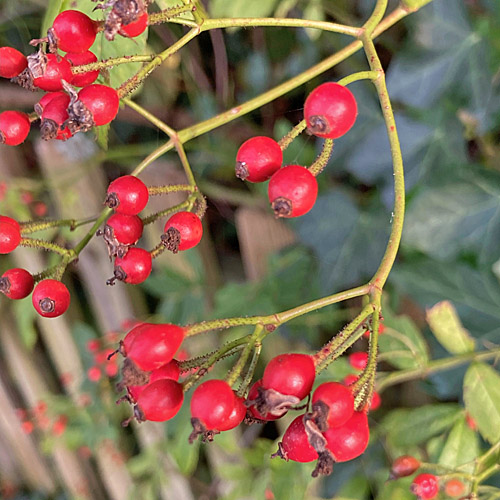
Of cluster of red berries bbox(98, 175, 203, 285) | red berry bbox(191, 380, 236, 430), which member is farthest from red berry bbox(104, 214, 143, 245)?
red berry bbox(191, 380, 236, 430)

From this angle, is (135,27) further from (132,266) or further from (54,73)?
(132,266)

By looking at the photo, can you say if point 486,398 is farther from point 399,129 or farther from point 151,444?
point 151,444

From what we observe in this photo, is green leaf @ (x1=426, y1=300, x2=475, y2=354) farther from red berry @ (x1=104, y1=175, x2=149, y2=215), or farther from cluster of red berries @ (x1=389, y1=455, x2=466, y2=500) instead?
red berry @ (x1=104, y1=175, x2=149, y2=215)

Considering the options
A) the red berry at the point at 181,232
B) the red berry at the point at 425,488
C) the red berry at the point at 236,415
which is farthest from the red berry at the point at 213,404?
the red berry at the point at 425,488

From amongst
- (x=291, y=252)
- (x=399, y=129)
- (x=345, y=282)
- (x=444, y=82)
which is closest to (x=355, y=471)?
(x=345, y=282)

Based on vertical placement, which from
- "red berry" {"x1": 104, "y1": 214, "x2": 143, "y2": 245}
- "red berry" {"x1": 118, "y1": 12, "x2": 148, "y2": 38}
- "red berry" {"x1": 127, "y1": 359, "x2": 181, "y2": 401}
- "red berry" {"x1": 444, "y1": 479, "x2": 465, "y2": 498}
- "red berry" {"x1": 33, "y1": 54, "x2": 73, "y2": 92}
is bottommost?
"red berry" {"x1": 444, "y1": 479, "x2": 465, "y2": 498}

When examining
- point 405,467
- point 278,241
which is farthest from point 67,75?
point 278,241
